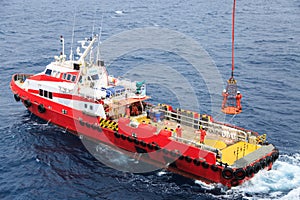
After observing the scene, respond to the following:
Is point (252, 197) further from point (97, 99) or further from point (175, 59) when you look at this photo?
point (175, 59)

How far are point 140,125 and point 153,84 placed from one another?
14.7 m

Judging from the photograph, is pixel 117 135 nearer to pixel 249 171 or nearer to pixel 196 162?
pixel 196 162

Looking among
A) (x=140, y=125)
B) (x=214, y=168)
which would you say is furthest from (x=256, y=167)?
(x=140, y=125)

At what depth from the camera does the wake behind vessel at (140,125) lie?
2492cm

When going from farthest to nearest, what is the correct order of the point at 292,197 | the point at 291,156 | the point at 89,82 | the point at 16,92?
the point at 16,92 < the point at 89,82 < the point at 291,156 < the point at 292,197

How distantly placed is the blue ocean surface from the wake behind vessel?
46.3 inches

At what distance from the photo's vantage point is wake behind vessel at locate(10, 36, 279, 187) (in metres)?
24.9

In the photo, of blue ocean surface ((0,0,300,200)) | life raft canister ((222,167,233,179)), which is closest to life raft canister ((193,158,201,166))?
blue ocean surface ((0,0,300,200))

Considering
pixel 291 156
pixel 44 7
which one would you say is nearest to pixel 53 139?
pixel 291 156

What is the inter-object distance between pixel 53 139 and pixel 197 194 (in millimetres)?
12401

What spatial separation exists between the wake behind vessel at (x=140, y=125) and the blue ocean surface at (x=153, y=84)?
3.86 feet

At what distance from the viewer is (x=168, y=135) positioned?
85.8ft

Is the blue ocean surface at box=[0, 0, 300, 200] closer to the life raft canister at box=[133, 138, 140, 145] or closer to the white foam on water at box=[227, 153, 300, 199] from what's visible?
the white foam on water at box=[227, 153, 300, 199]

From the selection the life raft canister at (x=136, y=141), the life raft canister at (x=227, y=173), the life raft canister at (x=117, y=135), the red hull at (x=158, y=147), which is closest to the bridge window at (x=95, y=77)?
the red hull at (x=158, y=147)
